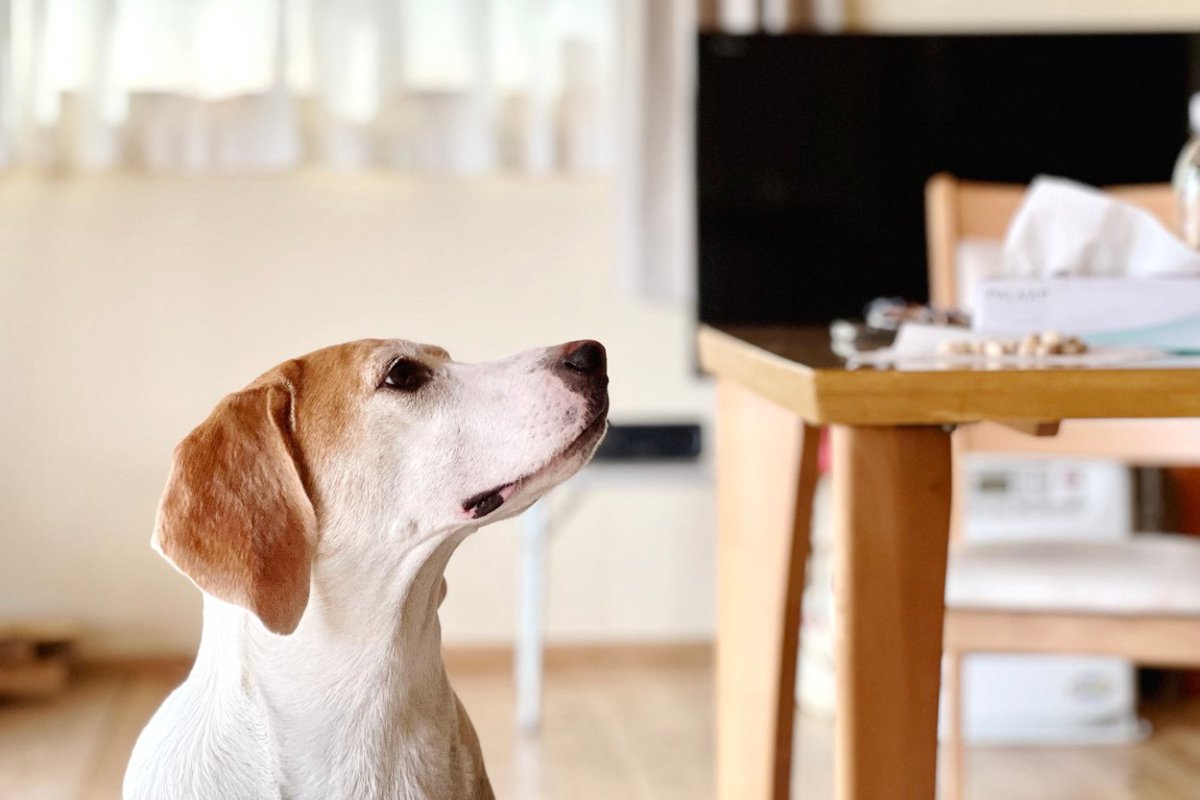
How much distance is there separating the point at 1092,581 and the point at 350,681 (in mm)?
1143

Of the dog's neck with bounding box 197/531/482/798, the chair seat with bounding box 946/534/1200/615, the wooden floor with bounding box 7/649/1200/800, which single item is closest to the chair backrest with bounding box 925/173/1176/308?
the chair seat with bounding box 946/534/1200/615

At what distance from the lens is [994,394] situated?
3.07 ft

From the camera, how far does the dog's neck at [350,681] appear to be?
2.88 feet

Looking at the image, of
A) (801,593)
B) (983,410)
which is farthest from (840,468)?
(801,593)

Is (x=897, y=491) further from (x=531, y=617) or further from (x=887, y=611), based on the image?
(x=531, y=617)

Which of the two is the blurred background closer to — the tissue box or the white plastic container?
the white plastic container

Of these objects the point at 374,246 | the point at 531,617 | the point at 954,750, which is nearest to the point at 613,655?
the point at 531,617

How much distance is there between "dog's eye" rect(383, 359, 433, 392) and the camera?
3.09 ft

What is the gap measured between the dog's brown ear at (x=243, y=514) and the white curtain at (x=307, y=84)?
2249mm

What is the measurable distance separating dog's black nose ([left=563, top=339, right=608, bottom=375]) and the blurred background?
1.96 m

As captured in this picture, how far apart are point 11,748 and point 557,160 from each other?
1.65m

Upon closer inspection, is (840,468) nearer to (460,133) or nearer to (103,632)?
(460,133)

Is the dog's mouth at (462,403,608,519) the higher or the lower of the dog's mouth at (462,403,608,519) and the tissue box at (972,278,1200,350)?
the lower

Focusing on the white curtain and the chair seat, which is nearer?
the chair seat
